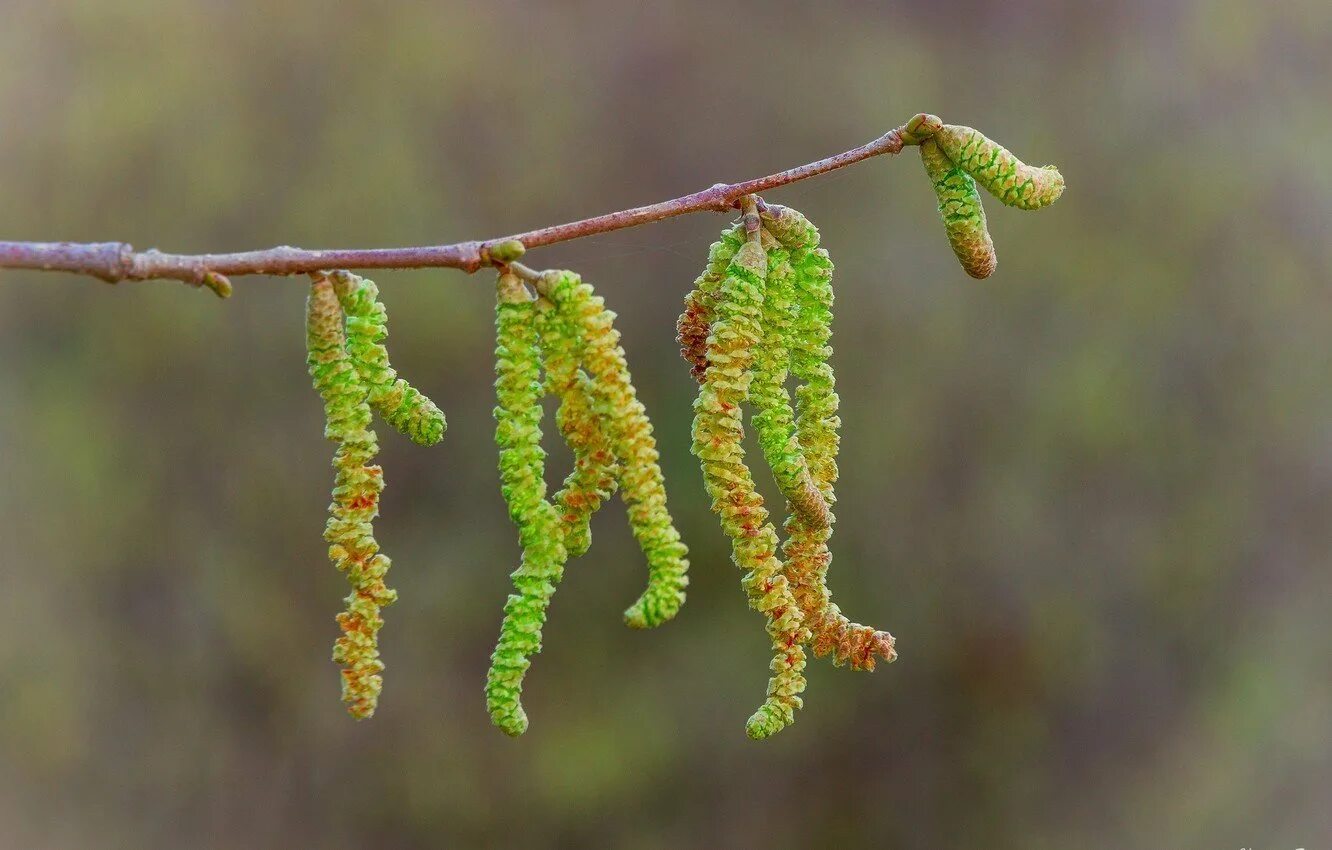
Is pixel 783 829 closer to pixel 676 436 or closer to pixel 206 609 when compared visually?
pixel 676 436

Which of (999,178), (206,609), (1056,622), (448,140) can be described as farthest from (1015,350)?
(999,178)

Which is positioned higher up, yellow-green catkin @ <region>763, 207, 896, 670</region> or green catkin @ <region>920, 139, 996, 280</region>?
green catkin @ <region>920, 139, 996, 280</region>

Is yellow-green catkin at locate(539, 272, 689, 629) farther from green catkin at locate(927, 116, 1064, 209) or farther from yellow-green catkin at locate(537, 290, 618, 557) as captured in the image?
green catkin at locate(927, 116, 1064, 209)

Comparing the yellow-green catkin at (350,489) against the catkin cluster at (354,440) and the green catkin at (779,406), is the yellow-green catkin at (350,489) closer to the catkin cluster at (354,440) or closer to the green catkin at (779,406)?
the catkin cluster at (354,440)

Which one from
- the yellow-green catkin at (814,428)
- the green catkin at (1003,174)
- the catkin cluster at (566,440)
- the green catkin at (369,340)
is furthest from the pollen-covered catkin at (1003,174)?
the green catkin at (369,340)

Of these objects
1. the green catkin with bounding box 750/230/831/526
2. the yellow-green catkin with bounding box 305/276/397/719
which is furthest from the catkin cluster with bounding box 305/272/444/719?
the green catkin with bounding box 750/230/831/526

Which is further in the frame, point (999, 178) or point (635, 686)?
point (635, 686)

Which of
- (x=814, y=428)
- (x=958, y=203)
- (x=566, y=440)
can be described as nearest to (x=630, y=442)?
(x=566, y=440)

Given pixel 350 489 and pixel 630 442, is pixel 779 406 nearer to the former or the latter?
pixel 630 442
